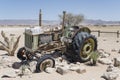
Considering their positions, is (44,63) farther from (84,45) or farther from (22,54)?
(22,54)

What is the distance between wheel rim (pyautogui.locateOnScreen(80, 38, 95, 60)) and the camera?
1305 cm

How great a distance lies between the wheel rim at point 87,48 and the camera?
1305cm

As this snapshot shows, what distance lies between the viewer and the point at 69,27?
1312 centimetres

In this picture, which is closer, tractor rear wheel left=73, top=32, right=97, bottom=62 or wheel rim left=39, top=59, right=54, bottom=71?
wheel rim left=39, top=59, right=54, bottom=71

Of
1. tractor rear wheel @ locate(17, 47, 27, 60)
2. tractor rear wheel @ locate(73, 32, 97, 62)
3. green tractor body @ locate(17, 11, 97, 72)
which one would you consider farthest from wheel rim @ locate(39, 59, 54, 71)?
tractor rear wheel @ locate(17, 47, 27, 60)

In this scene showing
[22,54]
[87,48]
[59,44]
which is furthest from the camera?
[22,54]

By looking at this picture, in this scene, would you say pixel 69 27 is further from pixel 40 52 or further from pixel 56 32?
pixel 40 52

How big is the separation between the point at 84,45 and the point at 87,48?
0.33 meters

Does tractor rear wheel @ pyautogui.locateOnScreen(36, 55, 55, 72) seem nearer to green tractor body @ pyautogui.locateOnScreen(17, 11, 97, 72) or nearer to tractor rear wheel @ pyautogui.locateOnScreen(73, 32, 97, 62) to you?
green tractor body @ pyautogui.locateOnScreen(17, 11, 97, 72)

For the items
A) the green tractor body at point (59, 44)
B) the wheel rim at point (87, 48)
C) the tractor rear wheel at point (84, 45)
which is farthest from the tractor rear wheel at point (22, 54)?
the wheel rim at point (87, 48)

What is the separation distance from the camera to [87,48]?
43.7 feet

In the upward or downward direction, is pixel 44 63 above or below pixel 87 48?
below

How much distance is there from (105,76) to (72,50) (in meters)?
2.84

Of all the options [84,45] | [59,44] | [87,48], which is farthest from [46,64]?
[87,48]
